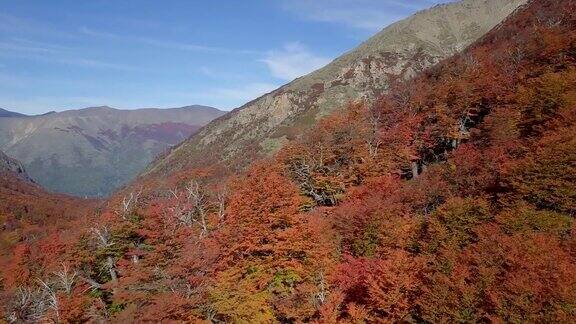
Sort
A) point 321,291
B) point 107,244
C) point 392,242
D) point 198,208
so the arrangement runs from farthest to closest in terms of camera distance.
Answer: point 198,208 < point 107,244 < point 392,242 < point 321,291

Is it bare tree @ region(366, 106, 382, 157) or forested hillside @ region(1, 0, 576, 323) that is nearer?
forested hillside @ region(1, 0, 576, 323)

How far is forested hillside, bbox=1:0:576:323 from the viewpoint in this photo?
33.3 m

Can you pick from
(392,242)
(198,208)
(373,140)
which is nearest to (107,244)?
(198,208)

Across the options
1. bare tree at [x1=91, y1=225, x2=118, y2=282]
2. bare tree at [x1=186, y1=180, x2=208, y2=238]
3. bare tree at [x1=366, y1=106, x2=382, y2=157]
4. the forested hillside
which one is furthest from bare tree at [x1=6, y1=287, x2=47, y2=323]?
bare tree at [x1=366, y1=106, x2=382, y2=157]

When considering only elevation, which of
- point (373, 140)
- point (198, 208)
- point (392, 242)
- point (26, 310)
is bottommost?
point (26, 310)

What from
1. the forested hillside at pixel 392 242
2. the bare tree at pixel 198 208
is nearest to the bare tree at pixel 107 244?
the forested hillside at pixel 392 242

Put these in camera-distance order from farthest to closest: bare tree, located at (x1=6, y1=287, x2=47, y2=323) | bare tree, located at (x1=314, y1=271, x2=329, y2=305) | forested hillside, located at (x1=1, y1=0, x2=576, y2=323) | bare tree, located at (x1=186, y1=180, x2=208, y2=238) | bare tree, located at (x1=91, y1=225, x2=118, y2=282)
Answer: bare tree, located at (x1=91, y1=225, x2=118, y2=282) → bare tree, located at (x1=186, y1=180, x2=208, y2=238) → bare tree, located at (x1=6, y1=287, x2=47, y2=323) → bare tree, located at (x1=314, y1=271, x2=329, y2=305) → forested hillside, located at (x1=1, y1=0, x2=576, y2=323)

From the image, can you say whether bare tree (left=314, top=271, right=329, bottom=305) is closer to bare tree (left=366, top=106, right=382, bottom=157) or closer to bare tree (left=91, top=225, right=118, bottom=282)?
bare tree (left=91, top=225, right=118, bottom=282)

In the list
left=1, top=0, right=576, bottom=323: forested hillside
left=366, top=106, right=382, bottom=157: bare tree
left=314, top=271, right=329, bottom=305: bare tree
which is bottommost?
left=314, top=271, right=329, bottom=305: bare tree

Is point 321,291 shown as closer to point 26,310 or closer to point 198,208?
point 198,208

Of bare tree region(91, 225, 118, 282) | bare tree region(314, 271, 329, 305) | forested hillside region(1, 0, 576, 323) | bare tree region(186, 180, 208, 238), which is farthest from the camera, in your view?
bare tree region(91, 225, 118, 282)

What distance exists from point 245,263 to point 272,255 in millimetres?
3051

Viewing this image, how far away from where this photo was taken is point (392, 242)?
4572 centimetres

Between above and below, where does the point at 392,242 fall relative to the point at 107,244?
above
